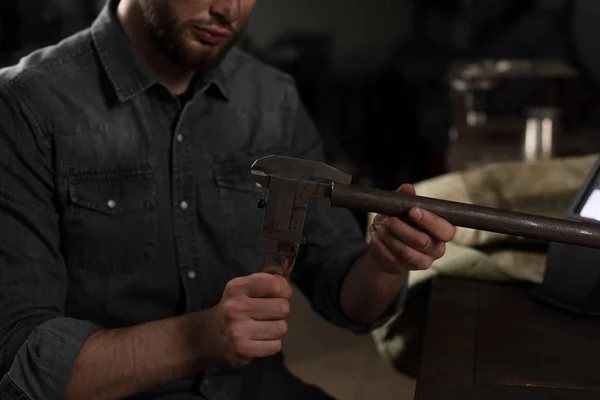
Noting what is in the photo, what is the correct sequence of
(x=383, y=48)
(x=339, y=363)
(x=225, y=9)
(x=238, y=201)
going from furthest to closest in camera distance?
1. (x=383, y=48)
2. (x=339, y=363)
3. (x=238, y=201)
4. (x=225, y=9)

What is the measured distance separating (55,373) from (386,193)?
435mm

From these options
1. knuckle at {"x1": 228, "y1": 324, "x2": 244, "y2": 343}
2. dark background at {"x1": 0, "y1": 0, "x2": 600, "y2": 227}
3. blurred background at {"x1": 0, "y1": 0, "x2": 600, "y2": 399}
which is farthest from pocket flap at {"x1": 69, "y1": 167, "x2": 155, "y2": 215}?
dark background at {"x1": 0, "y1": 0, "x2": 600, "y2": 227}

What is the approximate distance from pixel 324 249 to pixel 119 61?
0.40m

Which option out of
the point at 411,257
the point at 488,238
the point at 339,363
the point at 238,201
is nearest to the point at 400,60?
the point at 339,363

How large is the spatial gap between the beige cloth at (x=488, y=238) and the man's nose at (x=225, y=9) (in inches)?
18.2

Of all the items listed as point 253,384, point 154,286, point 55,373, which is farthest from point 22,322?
point 253,384

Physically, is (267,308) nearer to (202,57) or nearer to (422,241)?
(422,241)

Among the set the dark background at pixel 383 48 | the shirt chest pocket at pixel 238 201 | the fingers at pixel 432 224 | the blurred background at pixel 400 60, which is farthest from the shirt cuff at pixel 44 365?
the dark background at pixel 383 48

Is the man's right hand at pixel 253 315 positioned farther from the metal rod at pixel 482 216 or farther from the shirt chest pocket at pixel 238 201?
the shirt chest pocket at pixel 238 201

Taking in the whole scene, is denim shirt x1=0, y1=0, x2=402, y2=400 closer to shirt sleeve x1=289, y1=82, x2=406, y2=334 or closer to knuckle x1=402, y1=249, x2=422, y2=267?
shirt sleeve x1=289, y1=82, x2=406, y2=334

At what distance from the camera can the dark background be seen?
9.94 feet

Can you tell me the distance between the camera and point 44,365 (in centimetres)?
100

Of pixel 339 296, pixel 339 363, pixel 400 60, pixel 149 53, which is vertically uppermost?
pixel 149 53

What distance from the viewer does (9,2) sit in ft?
10.4
